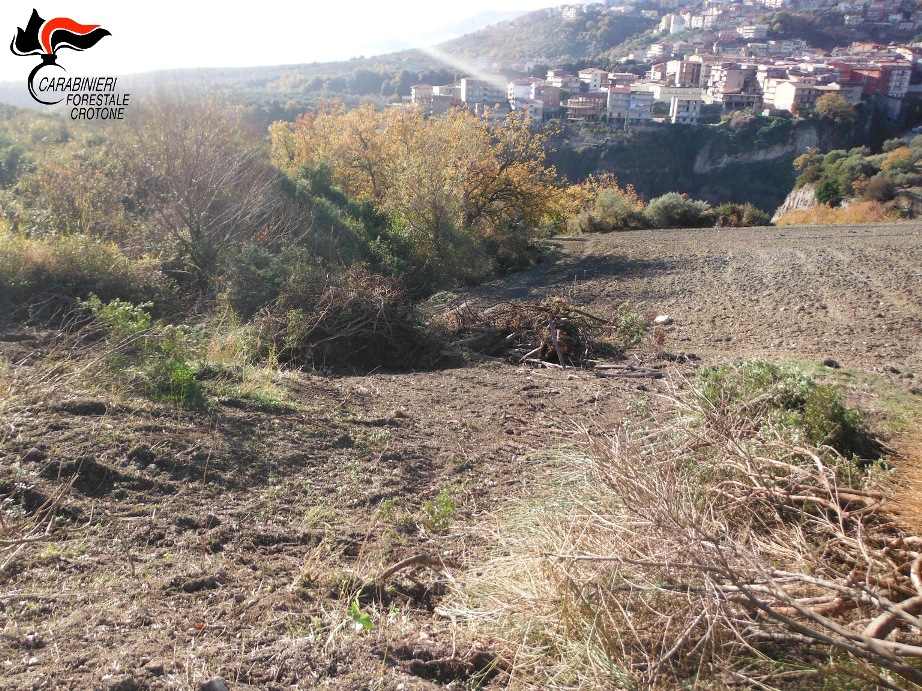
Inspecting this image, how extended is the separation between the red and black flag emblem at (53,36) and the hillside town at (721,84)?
157 feet

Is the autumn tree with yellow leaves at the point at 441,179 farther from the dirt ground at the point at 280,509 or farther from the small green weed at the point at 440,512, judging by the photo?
the small green weed at the point at 440,512

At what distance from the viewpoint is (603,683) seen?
85.6 inches

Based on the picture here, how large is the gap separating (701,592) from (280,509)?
88.3 inches

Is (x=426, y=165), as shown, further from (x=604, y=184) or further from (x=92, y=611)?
(x=604, y=184)

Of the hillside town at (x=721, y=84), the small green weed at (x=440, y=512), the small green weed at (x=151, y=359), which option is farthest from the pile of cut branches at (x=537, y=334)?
the hillside town at (x=721, y=84)

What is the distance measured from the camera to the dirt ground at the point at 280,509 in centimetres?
229

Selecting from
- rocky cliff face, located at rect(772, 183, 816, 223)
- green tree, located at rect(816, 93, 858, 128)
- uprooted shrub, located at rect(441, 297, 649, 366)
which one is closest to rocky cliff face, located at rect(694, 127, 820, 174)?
green tree, located at rect(816, 93, 858, 128)

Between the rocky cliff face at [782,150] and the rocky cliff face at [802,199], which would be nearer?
the rocky cliff face at [802,199]

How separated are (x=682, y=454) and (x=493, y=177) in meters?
13.5

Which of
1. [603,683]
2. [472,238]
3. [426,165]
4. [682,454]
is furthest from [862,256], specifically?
[603,683]

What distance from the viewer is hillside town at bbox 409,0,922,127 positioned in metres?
72.9

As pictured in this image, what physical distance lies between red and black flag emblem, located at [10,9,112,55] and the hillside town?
1885 inches

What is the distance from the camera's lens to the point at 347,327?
23.5ft

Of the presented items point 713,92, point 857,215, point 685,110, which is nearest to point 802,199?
point 857,215
